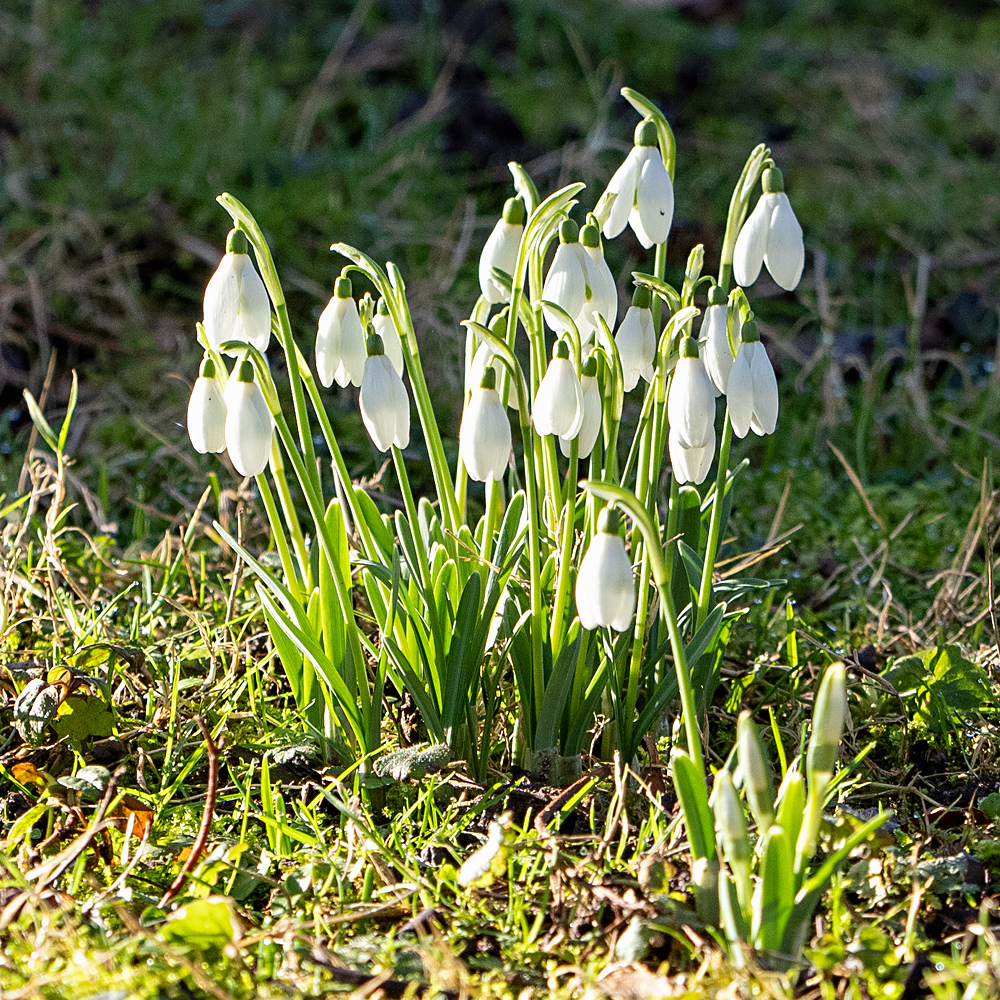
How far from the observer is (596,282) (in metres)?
1.55

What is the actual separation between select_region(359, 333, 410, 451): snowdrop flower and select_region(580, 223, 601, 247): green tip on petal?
0.31 meters

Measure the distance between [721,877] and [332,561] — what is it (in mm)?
688

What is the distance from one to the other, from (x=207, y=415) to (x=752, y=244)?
2.51 ft

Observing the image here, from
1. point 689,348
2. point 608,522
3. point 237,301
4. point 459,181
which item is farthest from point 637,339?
point 459,181

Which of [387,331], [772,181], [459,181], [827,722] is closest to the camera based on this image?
[827,722]

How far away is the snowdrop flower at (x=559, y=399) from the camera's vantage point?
144cm

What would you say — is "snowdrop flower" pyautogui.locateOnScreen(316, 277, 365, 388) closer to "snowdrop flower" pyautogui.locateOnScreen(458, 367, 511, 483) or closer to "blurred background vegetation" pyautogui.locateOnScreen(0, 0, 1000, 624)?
"snowdrop flower" pyautogui.locateOnScreen(458, 367, 511, 483)

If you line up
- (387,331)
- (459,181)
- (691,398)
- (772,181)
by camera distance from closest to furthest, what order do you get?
(691,398), (772,181), (387,331), (459,181)

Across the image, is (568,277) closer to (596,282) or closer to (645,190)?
(596,282)

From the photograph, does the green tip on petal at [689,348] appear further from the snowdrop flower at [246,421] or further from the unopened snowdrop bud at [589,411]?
the snowdrop flower at [246,421]

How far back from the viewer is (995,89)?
18.6ft

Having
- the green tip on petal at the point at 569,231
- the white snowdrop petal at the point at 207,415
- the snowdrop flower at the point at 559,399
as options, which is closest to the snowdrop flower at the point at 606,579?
the snowdrop flower at the point at 559,399

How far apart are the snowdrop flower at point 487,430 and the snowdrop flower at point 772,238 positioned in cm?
38

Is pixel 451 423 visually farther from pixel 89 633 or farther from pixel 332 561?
pixel 332 561
